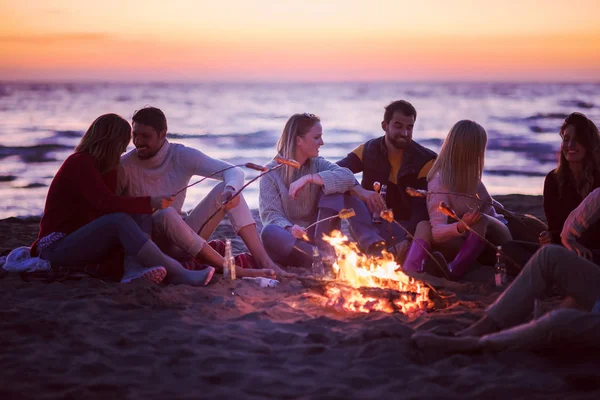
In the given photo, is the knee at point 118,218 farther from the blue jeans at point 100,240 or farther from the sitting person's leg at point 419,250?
the sitting person's leg at point 419,250

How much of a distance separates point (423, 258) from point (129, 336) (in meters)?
2.84

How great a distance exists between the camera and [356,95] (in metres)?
45.8

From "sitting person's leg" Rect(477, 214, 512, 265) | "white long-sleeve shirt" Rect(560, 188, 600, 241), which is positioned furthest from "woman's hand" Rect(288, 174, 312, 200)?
"white long-sleeve shirt" Rect(560, 188, 600, 241)

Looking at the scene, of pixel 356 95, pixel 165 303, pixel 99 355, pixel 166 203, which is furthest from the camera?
pixel 356 95

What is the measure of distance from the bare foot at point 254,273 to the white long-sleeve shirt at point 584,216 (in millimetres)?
2348

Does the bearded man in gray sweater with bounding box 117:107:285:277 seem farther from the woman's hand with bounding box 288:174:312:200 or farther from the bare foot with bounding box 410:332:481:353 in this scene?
the bare foot with bounding box 410:332:481:353

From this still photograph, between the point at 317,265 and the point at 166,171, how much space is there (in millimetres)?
1564

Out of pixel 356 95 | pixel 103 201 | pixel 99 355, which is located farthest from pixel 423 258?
pixel 356 95

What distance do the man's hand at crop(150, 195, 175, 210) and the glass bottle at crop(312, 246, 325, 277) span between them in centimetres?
135

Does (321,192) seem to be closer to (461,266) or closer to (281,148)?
(281,148)

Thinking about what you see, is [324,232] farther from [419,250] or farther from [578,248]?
[578,248]

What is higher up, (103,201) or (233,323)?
(103,201)

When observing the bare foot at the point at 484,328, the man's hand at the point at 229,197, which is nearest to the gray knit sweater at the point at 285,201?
the man's hand at the point at 229,197

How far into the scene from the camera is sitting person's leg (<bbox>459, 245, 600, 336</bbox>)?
3922mm
